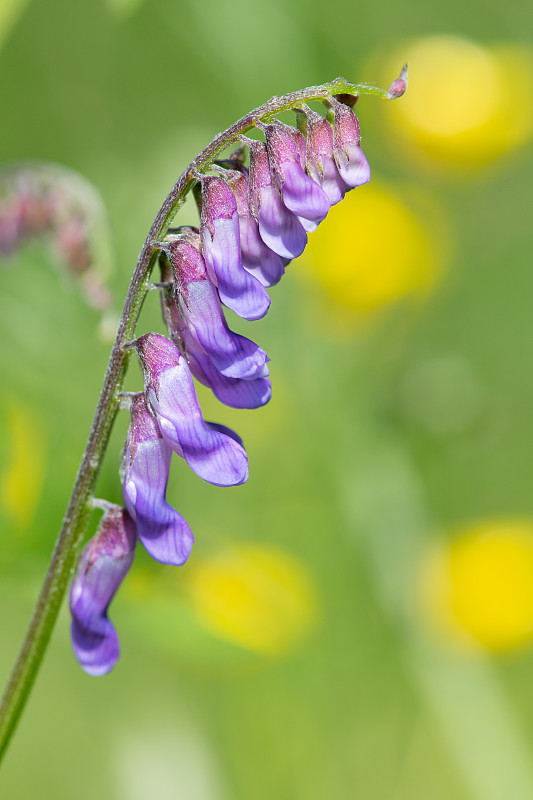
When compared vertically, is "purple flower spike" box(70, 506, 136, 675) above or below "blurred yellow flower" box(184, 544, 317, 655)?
above

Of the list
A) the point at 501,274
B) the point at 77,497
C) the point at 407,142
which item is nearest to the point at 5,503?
the point at 77,497

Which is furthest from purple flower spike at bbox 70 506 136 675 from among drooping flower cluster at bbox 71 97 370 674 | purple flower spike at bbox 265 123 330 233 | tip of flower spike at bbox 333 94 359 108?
tip of flower spike at bbox 333 94 359 108

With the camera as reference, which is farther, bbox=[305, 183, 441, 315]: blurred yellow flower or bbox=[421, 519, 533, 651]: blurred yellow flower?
bbox=[305, 183, 441, 315]: blurred yellow flower

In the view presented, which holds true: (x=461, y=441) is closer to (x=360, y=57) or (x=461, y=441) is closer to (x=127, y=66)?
(x=360, y=57)

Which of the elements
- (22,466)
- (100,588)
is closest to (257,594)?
(22,466)

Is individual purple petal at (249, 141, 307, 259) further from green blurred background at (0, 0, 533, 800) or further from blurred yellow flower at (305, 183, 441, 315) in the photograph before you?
blurred yellow flower at (305, 183, 441, 315)

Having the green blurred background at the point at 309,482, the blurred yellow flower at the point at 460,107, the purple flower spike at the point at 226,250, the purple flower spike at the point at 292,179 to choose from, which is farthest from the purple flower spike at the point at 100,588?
the blurred yellow flower at the point at 460,107

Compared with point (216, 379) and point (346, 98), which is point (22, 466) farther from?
point (346, 98)
